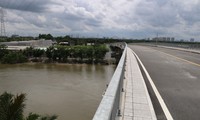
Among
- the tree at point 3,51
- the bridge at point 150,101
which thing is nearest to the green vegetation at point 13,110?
the bridge at point 150,101

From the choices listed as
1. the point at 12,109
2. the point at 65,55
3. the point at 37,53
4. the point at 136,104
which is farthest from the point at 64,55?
the point at 136,104

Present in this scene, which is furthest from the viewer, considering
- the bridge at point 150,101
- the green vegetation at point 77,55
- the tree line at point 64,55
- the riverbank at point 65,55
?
the green vegetation at point 77,55

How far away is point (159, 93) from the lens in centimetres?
1024

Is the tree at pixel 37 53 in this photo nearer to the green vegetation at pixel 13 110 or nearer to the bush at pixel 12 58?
the bush at pixel 12 58


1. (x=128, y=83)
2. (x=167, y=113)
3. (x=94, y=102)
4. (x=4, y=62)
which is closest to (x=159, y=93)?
(x=128, y=83)

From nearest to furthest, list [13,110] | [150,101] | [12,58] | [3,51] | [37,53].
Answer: [150,101], [13,110], [12,58], [3,51], [37,53]

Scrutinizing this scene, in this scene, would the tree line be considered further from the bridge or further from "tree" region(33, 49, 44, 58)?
the bridge

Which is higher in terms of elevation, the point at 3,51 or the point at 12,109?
the point at 12,109

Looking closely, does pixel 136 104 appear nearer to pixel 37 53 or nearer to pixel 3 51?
pixel 3 51

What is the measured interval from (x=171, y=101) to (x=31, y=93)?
3286cm

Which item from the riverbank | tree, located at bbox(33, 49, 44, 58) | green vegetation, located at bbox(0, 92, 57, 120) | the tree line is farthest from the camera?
tree, located at bbox(33, 49, 44, 58)

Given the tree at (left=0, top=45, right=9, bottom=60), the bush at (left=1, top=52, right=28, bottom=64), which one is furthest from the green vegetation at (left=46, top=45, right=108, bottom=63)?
the tree at (left=0, top=45, right=9, bottom=60)

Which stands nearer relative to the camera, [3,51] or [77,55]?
[3,51]

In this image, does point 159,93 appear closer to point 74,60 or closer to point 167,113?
point 167,113
